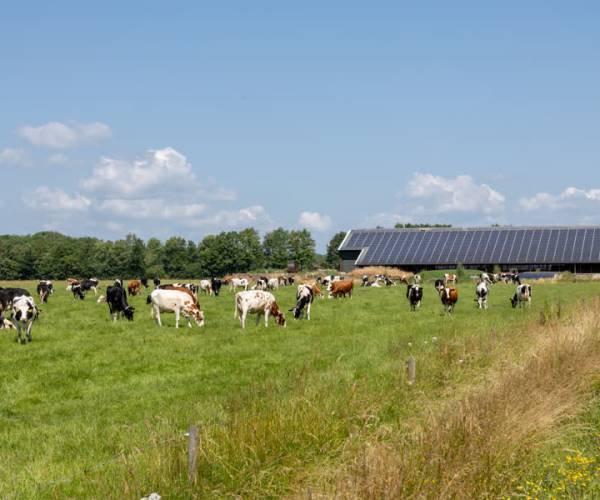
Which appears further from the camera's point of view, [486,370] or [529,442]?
[486,370]

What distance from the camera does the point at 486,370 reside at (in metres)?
12.6

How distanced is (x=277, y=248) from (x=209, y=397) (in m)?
118

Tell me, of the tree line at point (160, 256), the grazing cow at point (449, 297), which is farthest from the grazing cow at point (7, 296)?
the tree line at point (160, 256)

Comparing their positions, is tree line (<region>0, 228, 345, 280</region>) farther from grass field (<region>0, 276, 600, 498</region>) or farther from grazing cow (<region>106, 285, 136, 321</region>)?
grass field (<region>0, 276, 600, 498</region>)

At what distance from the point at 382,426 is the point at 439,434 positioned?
130cm

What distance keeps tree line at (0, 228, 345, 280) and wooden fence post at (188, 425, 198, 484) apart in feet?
337

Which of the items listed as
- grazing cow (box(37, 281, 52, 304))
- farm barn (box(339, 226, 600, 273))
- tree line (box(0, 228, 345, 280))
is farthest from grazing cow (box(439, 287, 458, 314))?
tree line (box(0, 228, 345, 280))

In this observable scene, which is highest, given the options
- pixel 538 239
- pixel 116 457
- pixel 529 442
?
pixel 538 239

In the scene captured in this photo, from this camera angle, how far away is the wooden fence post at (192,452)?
271 inches

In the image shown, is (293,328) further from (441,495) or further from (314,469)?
(441,495)

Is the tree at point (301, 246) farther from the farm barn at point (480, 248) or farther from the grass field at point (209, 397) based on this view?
the grass field at point (209, 397)

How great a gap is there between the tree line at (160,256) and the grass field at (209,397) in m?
91.3

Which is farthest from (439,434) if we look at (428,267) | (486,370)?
(428,267)

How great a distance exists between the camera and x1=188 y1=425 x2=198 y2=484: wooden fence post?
689 cm
